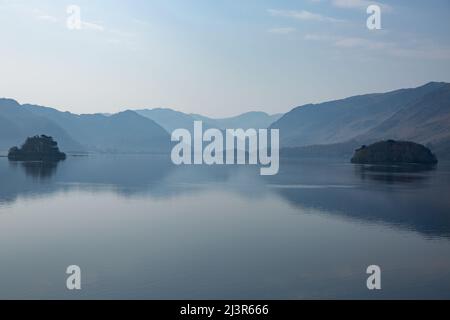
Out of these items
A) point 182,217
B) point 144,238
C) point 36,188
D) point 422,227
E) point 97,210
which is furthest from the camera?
point 36,188

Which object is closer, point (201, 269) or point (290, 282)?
point (290, 282)

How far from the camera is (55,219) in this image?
5066 cm

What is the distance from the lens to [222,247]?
38062 mm

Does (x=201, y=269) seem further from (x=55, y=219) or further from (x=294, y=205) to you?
(x=294, y=205)

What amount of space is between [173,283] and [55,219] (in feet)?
89.1

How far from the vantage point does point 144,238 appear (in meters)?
41.2

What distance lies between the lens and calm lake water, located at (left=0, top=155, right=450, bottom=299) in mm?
27156

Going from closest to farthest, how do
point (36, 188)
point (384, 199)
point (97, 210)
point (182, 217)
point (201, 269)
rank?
point (201, 269) → point (182, 217) → point (97, 210) → point (384, 199) → point (36, 188)

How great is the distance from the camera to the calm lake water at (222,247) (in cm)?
2716
